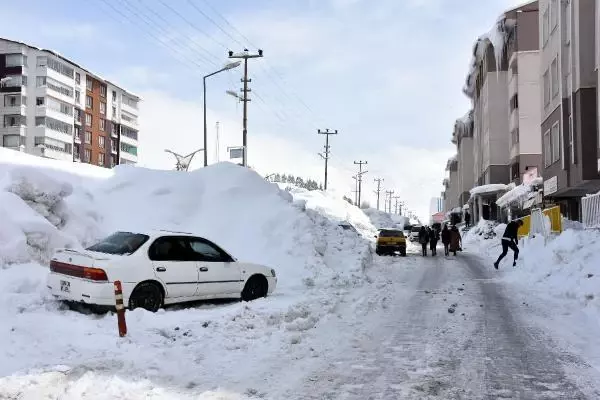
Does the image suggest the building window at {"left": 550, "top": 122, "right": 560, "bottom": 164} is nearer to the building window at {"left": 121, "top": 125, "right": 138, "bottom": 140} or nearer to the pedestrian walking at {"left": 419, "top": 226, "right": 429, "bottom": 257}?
the pedestrian walking at {"left": 419, "top": 226, "right": 429, "bottom": 257}

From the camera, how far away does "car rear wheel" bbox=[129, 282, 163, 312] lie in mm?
8930

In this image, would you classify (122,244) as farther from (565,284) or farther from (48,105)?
(48,105)

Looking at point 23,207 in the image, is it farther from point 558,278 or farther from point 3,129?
point 3,129

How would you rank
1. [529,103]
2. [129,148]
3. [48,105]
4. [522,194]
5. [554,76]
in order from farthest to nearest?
[129,148] < [48,105] < [529,103] < [522,194] < [554,76]

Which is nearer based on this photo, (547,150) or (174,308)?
(174,308)

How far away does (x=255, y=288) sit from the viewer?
1127cm

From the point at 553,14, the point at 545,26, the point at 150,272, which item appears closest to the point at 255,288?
the point at 150,272

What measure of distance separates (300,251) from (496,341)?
10178 mm

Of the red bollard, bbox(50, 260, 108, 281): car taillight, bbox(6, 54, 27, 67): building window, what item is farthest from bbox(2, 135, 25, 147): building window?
the red bollard

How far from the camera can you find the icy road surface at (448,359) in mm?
5309

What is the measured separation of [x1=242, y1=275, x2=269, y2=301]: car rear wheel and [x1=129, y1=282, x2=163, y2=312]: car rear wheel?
6.82 ft

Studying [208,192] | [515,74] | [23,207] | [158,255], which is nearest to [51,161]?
[208,192]

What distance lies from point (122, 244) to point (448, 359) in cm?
570

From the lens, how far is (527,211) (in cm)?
3991
